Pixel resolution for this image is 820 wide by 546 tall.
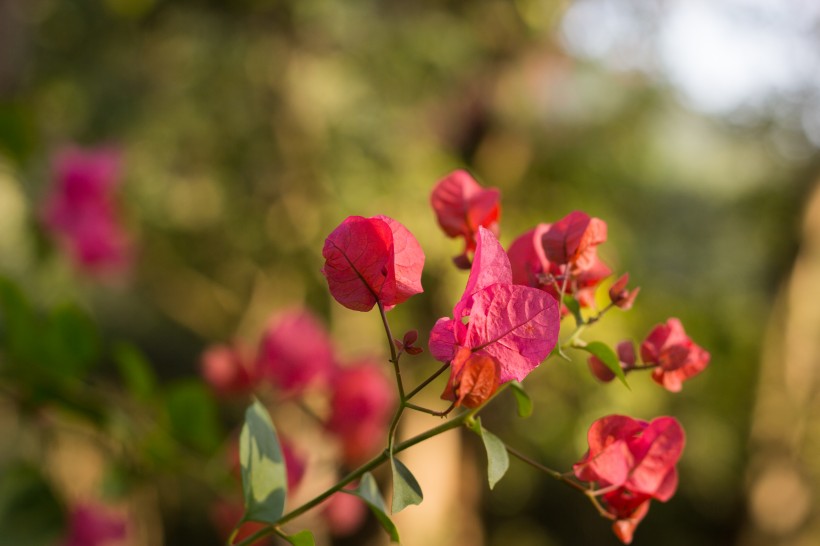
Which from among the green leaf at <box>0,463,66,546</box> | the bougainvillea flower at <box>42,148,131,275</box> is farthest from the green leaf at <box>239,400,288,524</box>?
the bougainvillea flower at <box>42,148,131,275</box>

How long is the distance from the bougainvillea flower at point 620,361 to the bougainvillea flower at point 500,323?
0.17 ft

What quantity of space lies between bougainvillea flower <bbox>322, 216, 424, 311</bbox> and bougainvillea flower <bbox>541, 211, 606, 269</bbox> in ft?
0.21

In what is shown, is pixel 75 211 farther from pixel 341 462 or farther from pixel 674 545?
pixel 674 545

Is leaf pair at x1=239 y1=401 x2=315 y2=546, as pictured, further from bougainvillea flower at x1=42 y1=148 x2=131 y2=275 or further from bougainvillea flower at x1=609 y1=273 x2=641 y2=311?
bougainvillea flower at x1=42 y1=148 x2=131 y2=275

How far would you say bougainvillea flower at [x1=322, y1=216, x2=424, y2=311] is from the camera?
0.98 feet

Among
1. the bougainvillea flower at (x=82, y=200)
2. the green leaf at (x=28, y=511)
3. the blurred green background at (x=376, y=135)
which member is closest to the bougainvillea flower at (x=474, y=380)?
the green leaf at (x=28, y=511)

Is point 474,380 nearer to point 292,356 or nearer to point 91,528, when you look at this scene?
point 292,356

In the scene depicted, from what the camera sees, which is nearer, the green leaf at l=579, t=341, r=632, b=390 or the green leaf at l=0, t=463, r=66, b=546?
the green leaf at l=579, t=341, r=632, b=390

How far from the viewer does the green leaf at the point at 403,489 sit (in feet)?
0.89

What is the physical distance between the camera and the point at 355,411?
75cm

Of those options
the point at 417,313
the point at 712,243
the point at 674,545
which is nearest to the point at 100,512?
the point at 417,313

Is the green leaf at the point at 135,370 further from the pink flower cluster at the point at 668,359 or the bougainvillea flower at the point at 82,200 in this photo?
the pink flower cluster at the point at 668,359

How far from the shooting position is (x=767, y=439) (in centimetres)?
261

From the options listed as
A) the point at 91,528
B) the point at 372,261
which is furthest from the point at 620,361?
the point at 91,528
